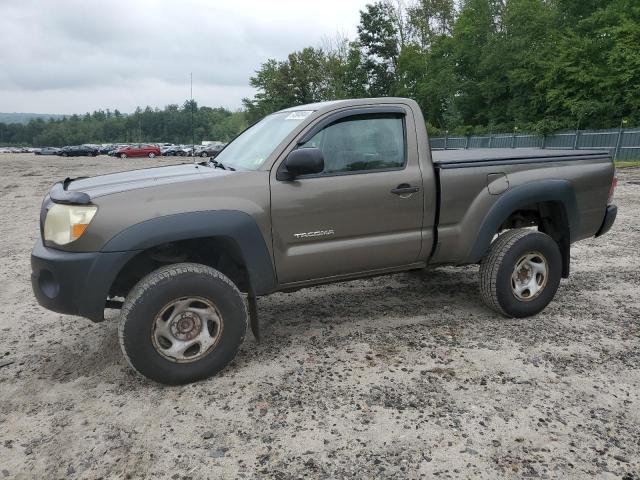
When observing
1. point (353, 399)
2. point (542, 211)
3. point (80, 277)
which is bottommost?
point (353, 399)

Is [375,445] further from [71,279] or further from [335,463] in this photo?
[71,279]

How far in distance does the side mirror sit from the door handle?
666mm

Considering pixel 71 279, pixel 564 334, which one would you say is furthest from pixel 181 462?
pixel 564 334

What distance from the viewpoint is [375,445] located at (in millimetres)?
2596

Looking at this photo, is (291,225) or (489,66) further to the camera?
(489,66)

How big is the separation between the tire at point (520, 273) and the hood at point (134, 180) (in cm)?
232

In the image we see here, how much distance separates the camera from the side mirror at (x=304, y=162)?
129 inches

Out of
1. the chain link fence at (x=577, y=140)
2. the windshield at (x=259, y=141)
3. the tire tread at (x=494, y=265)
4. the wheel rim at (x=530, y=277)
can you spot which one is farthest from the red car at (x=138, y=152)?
the wheel rim at (x=530, y=277)

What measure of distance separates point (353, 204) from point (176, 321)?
4.82 ft

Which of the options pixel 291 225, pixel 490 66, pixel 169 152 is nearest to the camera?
pixel 291 225

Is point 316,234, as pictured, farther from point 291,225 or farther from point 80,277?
point 80,277

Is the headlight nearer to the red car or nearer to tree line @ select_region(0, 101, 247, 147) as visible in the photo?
the red car

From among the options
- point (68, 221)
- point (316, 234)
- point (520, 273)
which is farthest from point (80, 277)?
point (520, 273)

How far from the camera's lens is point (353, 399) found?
3033 mm
